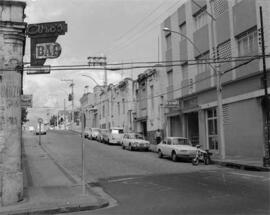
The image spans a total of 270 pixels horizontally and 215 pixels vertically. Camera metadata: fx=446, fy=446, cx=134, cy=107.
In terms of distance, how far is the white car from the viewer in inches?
1052

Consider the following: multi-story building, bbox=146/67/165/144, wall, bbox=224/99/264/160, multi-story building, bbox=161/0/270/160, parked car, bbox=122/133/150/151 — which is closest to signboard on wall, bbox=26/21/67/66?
multi-story building, bbox=161/0/270/160

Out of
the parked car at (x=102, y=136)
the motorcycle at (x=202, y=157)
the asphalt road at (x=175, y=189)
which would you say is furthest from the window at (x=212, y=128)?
the parked car at (x=102, y=136)

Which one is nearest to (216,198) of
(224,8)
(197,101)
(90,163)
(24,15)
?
(24,15)

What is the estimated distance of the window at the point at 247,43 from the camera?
2643cm

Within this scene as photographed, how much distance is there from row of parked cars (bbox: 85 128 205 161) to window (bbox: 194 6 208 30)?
9694 mm

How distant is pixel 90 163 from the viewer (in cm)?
2550

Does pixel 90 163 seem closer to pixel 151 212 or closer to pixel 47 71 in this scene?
pixel 47 71

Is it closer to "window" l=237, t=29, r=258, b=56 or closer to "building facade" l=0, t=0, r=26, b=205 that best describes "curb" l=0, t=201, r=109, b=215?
"building facade" l=0, t=0, r=26, b=205

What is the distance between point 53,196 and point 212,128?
20281 mm

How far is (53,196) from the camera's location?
558 inches

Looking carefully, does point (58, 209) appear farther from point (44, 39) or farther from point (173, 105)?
point (173, 105)

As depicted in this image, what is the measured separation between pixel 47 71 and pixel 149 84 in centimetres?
3184

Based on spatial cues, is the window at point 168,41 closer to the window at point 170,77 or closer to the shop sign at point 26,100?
the window at point 170,77

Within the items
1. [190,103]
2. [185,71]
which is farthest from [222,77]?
[185,71]
